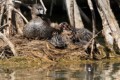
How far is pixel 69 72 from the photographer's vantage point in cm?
1200

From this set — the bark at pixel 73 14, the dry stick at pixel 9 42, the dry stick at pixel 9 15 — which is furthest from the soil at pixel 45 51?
the bark at pixel 73 14

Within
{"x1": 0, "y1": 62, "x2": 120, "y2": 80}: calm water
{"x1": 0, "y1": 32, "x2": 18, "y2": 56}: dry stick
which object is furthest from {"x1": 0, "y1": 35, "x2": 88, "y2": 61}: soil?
{"x1": 0, "y1": 62, "x2": 120, "y2": 80}: calm water

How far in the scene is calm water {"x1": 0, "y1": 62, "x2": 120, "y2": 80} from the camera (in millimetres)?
11273

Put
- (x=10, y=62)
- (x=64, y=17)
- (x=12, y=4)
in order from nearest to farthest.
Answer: (x=10, y=62) < (x=12, y=4) < (x=64, y=17)

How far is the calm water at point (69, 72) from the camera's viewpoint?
11273mm

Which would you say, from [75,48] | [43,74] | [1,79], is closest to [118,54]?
[75,48]

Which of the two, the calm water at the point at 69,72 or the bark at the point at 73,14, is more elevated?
the bark at the point at 73,14

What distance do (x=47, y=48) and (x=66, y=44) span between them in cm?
62

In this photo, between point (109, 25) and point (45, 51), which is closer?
→ point (45, 51)

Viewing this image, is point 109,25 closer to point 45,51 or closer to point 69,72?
point 45,51

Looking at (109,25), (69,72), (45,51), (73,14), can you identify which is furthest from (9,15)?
(69,72)

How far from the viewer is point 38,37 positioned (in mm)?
14641

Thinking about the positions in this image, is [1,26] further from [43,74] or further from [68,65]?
[43,74]

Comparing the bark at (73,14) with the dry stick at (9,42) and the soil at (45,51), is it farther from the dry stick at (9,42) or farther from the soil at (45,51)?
the dry stick at (9,42)
